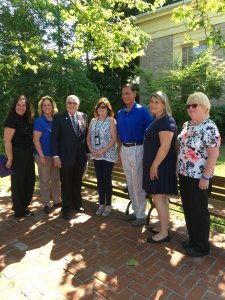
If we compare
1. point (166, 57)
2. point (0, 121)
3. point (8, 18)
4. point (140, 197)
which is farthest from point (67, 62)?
point (140, 197)

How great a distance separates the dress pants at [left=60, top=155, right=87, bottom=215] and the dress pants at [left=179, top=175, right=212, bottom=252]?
2010 millimetres

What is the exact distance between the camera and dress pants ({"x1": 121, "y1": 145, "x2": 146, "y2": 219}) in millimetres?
4270

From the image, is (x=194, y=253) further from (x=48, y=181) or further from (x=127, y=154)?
(x=48, y=181)

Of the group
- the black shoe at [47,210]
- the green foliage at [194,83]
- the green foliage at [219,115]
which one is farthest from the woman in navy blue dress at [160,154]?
the green foliage at [219,115]

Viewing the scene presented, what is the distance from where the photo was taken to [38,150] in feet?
15.5

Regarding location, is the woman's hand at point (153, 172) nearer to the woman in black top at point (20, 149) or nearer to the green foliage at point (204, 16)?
the woman in black top at point (20, 149)

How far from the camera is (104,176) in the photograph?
473cm

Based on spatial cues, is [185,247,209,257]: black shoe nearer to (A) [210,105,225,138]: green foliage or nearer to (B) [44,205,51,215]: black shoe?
(B) [44,205,51,215]: black shoe

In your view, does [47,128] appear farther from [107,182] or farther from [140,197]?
[140,197]

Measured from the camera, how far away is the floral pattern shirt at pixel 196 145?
3.15m

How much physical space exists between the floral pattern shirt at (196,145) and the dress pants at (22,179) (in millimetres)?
2639

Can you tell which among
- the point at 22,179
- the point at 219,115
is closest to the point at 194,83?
the point at 219,115

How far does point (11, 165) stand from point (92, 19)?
3.80 metres

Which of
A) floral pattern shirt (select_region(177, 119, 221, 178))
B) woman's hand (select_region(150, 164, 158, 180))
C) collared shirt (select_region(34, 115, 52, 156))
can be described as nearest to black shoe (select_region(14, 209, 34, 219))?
collared shirt (select_region(34, 115, 52, 156))
